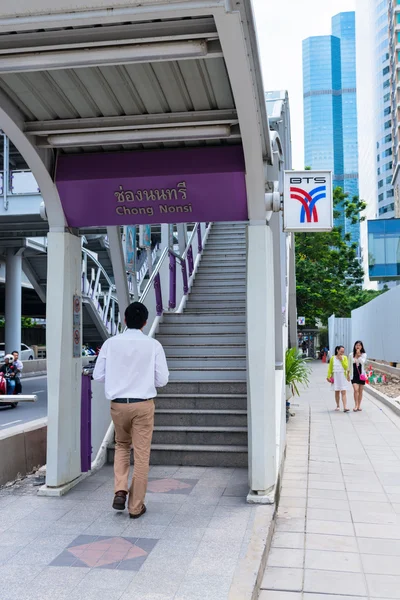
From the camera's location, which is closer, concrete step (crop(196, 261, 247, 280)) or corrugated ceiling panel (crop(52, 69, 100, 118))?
corrugated ceiling panel (crop(52, 69, 100, 118))

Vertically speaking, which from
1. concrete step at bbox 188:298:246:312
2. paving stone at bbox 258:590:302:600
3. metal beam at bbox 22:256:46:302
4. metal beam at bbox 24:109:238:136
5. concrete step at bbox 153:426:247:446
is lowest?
paving stone at bbox 258:590:302:600

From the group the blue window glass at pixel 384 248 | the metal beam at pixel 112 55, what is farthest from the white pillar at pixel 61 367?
the blue window glass at pixel 384 248

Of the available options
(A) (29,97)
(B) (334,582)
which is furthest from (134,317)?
(B) (334,582)

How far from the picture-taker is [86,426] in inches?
252

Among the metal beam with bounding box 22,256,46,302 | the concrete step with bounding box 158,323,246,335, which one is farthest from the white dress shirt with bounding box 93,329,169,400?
the metal beam with bounding box 22,256,46,302

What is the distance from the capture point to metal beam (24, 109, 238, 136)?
17.8 ft

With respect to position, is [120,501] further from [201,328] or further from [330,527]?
[201,328]

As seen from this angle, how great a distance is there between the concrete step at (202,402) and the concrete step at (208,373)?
51 cm

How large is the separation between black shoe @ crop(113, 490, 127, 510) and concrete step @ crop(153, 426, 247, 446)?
87.0 inches

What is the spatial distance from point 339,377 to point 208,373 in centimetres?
567

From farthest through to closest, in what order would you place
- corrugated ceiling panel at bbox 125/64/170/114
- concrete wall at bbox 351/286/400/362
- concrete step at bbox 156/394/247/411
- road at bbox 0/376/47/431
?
1. concrete wall at bbox 351/286/400/362
2. road at bbox 0/376/47/431
3. concrete step at bbox 156/394/247/411
4. corrugated ceiling panel at bbox 125/64/170/114

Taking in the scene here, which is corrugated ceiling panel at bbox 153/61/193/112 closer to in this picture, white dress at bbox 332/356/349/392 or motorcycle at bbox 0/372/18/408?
white dress at bbox 332/356/349/392

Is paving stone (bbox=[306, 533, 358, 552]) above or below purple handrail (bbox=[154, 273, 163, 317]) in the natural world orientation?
below

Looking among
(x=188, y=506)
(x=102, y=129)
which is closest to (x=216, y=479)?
(x=188, y=506)
